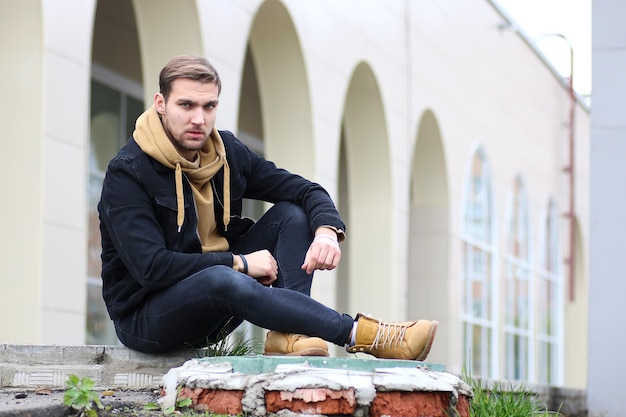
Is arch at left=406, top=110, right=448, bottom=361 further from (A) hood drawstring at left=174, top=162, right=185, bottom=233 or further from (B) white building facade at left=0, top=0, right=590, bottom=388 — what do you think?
(A) hood drawstring at left=174, top=162, right=185, bottom=233

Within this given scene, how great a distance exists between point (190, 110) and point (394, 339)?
1.14 metres

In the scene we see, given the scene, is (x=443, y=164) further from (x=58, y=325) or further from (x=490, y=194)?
(x=58, y=325)

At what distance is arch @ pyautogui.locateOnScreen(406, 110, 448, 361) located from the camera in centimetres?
1992

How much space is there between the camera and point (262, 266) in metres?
4.78

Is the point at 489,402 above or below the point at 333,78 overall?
below

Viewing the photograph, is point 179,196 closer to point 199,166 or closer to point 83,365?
point 199,166

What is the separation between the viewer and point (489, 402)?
5160 mm

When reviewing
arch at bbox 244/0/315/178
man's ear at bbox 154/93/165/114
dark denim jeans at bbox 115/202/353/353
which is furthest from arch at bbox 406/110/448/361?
man's ear at bbox 154/93/165/114

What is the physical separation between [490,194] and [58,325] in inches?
575

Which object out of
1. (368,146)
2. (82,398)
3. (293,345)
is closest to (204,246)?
(293,345)

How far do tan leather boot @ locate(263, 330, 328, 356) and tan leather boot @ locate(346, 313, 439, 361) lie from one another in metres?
0.12

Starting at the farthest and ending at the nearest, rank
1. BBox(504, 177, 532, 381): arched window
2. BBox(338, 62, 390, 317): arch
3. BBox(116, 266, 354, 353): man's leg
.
Answer: BBox(504, 177, 532, 381): arched window
BBox(338, 62, 390, 317): arch
BBox(116, 266, 354, 353): man's leg

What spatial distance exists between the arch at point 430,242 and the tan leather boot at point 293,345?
15.3 m

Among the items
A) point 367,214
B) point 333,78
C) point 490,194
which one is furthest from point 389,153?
point 490,194
